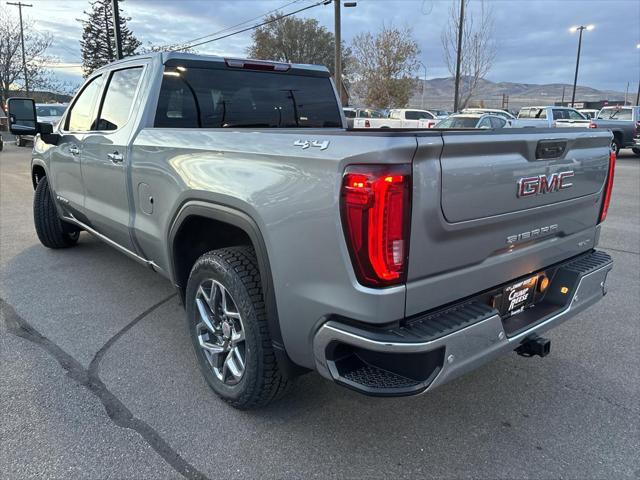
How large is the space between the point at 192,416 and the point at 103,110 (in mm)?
2742

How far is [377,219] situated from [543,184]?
1008 mm

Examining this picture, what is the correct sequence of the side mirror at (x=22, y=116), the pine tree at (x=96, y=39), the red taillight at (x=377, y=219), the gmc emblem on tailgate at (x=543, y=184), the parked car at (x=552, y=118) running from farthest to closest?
the pine tree at (x=96, y=39) → the parked car at (x=552, y=118) → the side mirror at (x=22, y=116) → the gmc emblem on tailgate at (x=543, y=184) → the red taillight at (x=377, y=219)

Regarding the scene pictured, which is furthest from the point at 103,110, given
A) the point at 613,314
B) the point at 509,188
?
the point at 613,314

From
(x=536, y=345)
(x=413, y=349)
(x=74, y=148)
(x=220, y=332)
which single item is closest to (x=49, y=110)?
(x=74, y=148)

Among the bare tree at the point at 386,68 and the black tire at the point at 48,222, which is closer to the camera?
the black tire at the point at 48,222

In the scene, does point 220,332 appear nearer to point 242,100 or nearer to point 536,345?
point 536,345

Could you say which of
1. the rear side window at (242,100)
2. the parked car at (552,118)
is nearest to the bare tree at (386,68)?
the parked car at (552,118)

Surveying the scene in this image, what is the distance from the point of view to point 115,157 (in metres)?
3.67

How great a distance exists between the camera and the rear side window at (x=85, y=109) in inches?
174

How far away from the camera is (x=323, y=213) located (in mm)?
1979

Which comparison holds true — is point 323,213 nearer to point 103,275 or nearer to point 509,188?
point 509,188

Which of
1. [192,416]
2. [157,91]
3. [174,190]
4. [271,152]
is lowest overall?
[192,416]

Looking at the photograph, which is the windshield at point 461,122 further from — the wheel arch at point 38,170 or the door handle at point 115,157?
the door handle at point 115,157

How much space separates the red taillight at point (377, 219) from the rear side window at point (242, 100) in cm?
216
